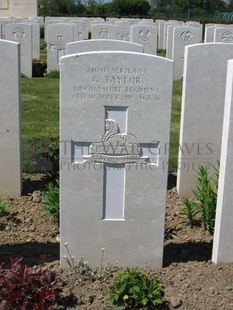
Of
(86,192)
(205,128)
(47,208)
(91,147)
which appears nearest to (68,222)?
(86,192)

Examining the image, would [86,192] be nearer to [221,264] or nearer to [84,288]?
[84,288]

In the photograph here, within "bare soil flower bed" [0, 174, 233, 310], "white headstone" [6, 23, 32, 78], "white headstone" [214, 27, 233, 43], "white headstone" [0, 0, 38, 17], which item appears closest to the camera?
"bare soil flower bed" [0, 174, 233, 310]

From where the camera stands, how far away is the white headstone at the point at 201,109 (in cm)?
511

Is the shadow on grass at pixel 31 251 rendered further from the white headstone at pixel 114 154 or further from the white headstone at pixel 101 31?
the white headstone at pixel 101 31

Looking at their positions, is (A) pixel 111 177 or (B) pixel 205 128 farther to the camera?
(B) pixel 205 128

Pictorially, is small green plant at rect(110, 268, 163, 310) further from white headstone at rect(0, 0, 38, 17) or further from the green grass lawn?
white headstone at rect(0, 0, 38, 17)

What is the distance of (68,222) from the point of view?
3715 mm

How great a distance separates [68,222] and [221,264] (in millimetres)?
1133

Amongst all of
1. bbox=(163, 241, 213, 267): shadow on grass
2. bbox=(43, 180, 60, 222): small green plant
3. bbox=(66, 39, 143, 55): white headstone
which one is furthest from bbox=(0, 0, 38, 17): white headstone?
bbox=(163, 241, 213, 267): shadow on grass

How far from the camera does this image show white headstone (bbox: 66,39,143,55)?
5301 mm

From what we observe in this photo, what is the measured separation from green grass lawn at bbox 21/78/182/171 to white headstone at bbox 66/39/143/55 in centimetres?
112

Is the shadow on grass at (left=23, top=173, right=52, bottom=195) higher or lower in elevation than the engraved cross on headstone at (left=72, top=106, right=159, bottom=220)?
lower

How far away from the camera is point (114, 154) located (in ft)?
11.9

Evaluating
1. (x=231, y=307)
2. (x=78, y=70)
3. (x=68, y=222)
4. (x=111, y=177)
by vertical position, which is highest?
(x=78, y=70)
